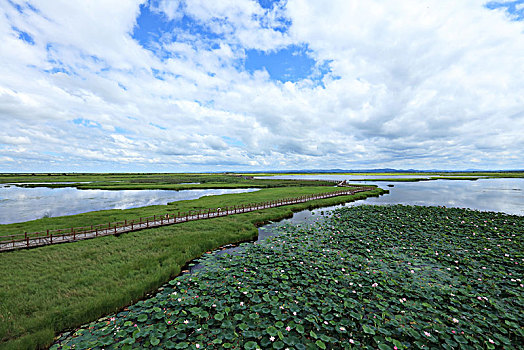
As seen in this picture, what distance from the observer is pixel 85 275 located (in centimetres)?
1393

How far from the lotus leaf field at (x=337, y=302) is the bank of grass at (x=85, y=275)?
3.60 feet

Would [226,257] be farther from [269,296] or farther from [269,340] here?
[269,340]

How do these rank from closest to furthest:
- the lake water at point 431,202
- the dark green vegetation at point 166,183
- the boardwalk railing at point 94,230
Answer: the boardwalk railing at point 94,230 < the lake water at point 431,202 < the dark green vegetation at point 166,183

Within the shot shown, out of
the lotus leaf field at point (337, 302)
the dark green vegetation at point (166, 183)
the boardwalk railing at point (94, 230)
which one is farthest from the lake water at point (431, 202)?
the dark green vegetation at point (166, 183)

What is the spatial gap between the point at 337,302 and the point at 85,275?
1566 centimetres

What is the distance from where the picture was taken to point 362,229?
24.4 metres

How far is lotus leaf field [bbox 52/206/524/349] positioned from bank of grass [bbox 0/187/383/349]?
1.10m

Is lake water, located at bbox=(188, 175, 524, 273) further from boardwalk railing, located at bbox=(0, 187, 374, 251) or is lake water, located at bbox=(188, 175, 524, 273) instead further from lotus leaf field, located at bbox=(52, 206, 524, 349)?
boardwalk railing, located at bbox=(0, 187, 374, 251)

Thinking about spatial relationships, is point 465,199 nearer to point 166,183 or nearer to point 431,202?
point 431,202

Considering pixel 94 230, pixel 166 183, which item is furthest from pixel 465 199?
pixel 166 183

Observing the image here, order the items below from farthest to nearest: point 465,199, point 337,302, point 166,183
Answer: point 166,183 → point 465,199 → point 337,302

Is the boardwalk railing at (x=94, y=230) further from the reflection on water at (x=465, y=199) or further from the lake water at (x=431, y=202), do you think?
the reflection on water at (x=465, y=199)

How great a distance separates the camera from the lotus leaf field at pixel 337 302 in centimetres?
841

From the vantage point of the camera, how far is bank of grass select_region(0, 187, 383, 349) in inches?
384
